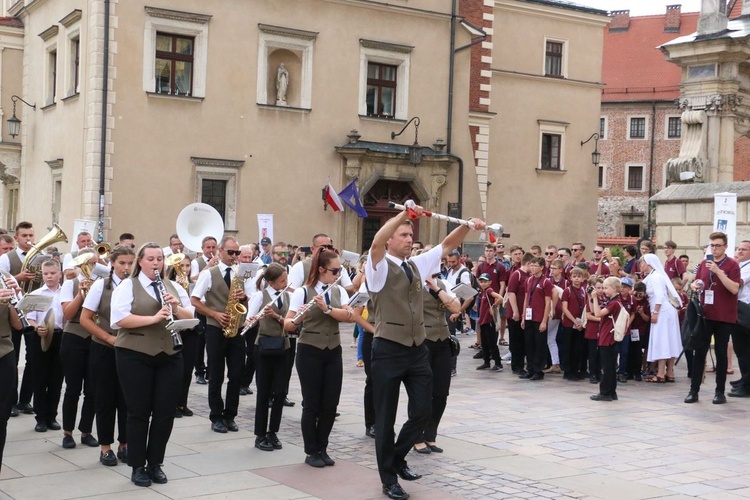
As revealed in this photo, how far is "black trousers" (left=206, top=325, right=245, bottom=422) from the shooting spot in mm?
10219

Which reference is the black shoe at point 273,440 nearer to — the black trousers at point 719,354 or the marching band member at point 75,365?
the marching band member at point 75,365

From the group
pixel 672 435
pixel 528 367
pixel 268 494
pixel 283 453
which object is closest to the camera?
pixel 268 494

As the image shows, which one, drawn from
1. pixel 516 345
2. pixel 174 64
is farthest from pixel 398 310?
pixel 174 64

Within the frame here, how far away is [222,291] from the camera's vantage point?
10.7m

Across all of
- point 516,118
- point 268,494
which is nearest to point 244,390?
point 268,494

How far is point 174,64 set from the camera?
26.1 m

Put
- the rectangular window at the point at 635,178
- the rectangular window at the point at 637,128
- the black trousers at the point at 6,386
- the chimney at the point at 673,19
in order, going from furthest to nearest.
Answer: the chimney at the point at 673,19 < the rectangular window at the point at 635,178 < the rectangular window at the point at 637,128 < the black trousers at the point at 6,386

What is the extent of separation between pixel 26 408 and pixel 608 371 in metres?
7.02

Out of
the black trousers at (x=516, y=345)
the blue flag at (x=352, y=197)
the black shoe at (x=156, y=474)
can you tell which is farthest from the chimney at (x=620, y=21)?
the black shoe at (x=156, y=474)

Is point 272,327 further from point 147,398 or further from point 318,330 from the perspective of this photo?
point 147,398

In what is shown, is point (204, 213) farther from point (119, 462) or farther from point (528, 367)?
point (119, 462)

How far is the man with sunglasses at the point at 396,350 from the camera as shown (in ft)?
25.2

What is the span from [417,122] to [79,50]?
9558mm

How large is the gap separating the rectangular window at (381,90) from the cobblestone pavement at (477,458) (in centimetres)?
1750
